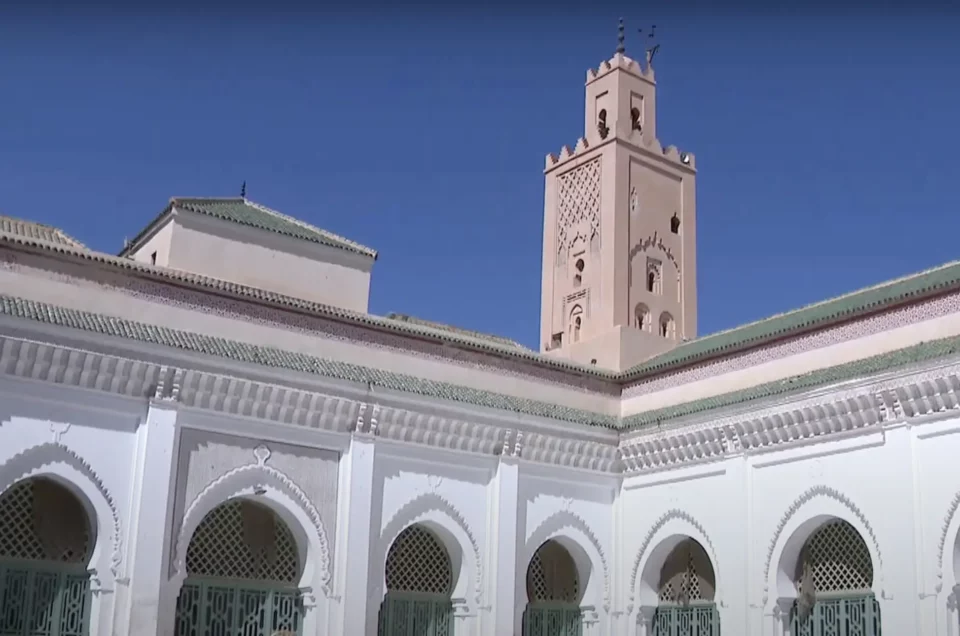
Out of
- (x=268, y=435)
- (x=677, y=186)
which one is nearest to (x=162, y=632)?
(x=268, y=435)

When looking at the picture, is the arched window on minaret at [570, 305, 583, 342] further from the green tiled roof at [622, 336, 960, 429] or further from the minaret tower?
the green tiled roof at [622, 336, 960, 429]

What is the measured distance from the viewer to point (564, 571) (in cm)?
977

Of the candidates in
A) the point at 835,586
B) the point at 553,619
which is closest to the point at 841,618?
the point at 835,586

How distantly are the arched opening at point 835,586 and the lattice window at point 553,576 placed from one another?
6.52 feet

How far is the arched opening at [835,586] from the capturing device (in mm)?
7910

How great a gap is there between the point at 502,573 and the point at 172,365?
3008 millimetres

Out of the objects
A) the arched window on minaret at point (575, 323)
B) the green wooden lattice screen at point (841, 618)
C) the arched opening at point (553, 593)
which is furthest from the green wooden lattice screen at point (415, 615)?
the arched window on minaret at point (575, 323)

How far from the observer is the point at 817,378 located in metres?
8.14

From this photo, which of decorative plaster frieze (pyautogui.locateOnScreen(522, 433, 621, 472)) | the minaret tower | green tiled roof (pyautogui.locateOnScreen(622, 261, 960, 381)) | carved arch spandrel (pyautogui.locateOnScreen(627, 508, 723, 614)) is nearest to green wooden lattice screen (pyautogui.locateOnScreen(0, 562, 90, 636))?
decorative plaster frieze (pyautogui.locateOnScreen(522, 433, 621, 472))

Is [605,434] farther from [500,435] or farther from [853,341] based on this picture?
[853,341]

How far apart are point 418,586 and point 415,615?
0.23m

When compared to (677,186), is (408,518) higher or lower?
lower

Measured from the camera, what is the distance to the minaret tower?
11961 millimetres

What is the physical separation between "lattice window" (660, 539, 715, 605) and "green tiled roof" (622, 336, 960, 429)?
1074 millimetres
